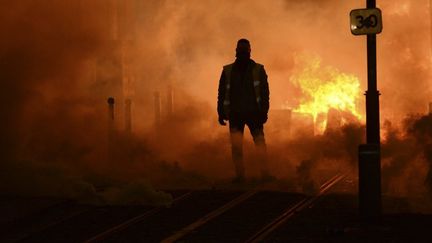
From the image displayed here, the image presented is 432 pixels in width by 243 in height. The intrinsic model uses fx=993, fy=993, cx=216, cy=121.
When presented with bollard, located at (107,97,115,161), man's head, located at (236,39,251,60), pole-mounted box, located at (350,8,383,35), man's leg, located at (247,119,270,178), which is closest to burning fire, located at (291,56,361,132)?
bollard, located at (107,97,115,161)

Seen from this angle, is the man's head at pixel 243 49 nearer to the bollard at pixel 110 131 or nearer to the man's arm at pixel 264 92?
the man's arm at pixel 264 92

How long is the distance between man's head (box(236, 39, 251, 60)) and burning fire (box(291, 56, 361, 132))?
1055 centimetres

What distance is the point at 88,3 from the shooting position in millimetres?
15508

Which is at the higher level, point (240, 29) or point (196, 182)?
point (240, 29)

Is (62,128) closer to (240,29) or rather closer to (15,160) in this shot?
(15,160)

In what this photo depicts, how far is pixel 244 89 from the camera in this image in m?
13.0

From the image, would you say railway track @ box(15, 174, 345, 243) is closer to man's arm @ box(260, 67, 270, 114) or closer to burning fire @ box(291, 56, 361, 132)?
man's arm @ box(260, 67, 270, 114)

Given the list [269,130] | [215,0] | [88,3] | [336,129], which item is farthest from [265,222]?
[215,0]

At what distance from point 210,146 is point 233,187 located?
281 centimetres

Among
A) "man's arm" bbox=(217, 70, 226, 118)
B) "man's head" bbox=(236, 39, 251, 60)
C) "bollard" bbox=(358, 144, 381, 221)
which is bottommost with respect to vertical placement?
"bollard" bbox=(358, 144, 381, 221)

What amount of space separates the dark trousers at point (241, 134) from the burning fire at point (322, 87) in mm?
10032

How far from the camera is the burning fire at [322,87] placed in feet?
78.9

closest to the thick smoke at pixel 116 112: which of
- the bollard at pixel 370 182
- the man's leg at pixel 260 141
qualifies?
the man's leg at pixel 260 141

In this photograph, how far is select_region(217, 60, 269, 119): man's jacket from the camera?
508 inches
